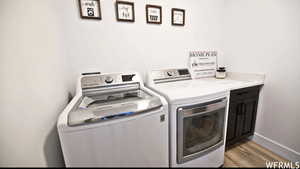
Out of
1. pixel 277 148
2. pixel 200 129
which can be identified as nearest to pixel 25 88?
pixel 200 129

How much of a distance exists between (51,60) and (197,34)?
1689mm

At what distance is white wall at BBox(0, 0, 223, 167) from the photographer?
525mm

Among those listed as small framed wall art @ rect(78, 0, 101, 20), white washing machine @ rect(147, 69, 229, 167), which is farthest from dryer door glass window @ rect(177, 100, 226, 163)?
small framed wall art @ rect(78, 0, 101, 20)

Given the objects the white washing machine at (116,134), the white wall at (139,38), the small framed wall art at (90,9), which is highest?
the small framed wall art at (90,9)

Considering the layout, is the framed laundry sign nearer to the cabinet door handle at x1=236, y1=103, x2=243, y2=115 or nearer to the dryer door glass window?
the cabinet door handle at x1=236, y1=103, x2=243, y2=115

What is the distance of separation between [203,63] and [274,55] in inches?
28.7

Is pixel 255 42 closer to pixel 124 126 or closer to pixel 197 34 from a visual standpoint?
pixel 197 34

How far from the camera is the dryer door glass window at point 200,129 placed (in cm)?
96

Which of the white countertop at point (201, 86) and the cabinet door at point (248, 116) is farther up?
the white countertop at point (201, 86)

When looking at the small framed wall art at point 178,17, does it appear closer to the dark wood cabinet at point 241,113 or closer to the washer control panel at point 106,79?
the washer control panel at point 106,79

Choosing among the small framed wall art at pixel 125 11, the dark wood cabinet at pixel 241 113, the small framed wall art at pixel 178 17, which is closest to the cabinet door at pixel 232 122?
the dark wood cabinet at pixel 241 113

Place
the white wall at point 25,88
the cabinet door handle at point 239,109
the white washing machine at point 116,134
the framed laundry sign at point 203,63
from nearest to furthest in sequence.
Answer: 1. the white wall at point 25,88
2. the white washing machine at point 116,134
3. the cabinet door handle at point 239,109
4. the framed laundry sign at point 203,63

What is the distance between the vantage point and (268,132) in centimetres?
146

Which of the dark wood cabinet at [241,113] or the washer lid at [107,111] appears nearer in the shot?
the washer lid at [107,111]
